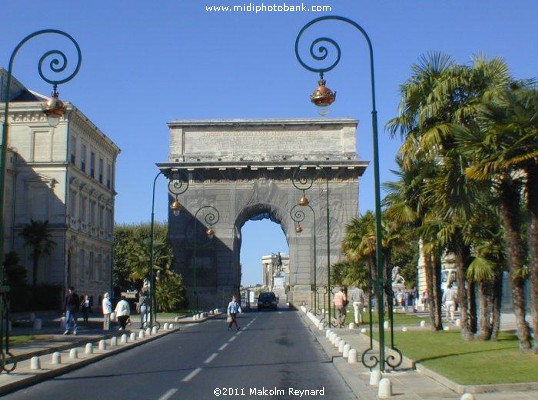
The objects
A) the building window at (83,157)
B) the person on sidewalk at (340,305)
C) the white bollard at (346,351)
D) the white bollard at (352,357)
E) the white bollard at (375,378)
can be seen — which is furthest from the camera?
the building window at (83,157)

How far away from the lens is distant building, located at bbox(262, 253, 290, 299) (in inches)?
4050

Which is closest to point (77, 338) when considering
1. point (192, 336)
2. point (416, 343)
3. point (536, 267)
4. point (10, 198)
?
point (192, 336)

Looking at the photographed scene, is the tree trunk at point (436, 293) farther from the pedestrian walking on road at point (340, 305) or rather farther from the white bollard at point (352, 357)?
the white bollard at point (352, 357)

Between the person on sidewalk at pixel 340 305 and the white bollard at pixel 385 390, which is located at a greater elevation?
the person on sidewalk at pixel 340 305

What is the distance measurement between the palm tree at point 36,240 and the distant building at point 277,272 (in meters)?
41.8

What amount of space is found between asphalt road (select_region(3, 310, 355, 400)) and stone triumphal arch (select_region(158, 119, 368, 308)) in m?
41.3

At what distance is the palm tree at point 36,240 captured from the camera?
4947 cm

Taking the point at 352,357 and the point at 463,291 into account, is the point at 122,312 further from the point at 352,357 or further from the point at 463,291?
the point at 352,357

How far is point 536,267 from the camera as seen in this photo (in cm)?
1545

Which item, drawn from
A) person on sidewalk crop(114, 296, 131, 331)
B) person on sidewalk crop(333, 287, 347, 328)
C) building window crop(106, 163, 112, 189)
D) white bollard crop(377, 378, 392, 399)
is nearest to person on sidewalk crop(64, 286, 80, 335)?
person on sidewalk crop(114, 296, 131, 331)

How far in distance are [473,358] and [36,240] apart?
3879cm

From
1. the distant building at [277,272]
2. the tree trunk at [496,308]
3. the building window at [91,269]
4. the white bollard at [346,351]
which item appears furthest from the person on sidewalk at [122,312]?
the distant building at [277,272]

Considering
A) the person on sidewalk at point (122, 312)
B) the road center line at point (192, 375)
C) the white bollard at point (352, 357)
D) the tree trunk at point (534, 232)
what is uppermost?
the tree trunk at point (534, 232)

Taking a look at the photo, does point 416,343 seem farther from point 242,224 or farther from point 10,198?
point 242,224
